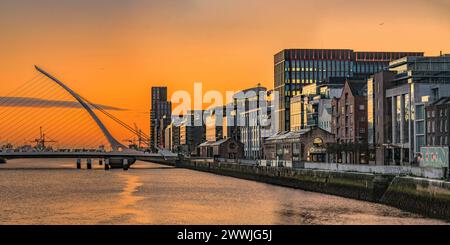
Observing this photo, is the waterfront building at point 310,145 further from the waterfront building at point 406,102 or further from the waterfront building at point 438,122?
the waterfront building at point 438,122

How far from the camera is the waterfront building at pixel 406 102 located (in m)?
104

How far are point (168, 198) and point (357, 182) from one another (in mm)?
20168

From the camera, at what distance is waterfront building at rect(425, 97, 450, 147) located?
96.1 m

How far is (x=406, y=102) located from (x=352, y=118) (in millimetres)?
19976

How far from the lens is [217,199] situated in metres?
75.2

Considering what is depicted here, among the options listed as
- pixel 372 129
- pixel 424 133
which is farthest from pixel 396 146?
pixel 372 129

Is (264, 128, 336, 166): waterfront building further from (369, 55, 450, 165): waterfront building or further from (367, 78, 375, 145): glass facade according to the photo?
(369, 55, 450, 165): waterfront building

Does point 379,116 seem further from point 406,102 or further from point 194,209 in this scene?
point 194,209

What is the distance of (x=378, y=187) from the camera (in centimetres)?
6481

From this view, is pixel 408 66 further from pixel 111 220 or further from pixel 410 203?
pixel 111 220

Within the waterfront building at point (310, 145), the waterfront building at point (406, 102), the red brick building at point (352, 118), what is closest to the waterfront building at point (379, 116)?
the waterfront building at point (406, 102)

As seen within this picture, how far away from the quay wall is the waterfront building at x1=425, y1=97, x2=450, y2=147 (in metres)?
19.9
